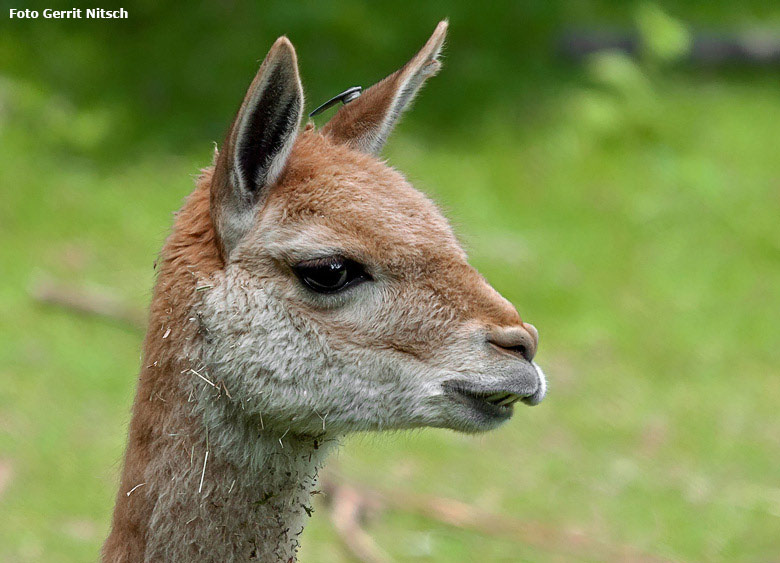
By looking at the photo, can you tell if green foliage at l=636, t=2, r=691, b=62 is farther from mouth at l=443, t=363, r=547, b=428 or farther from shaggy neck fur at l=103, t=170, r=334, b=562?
shaggy neck fur at l=103, t=170, r=334, b=562

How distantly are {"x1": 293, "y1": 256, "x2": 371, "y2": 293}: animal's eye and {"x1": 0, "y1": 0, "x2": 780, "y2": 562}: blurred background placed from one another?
1885mm

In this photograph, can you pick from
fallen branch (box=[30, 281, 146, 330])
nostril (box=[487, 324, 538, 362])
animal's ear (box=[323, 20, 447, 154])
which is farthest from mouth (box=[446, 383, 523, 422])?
fallen branch (box=[30, 281, 146, 330])

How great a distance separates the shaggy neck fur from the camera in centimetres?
289

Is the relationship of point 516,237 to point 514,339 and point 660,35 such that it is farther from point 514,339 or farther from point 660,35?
point 514,339

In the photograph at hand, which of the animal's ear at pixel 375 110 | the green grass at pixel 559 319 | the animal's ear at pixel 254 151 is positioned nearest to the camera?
the animal's ear at pixel 254 151

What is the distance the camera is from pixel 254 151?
2889mm

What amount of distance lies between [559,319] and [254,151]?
5231mm

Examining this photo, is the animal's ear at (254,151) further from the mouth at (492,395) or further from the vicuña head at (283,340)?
the mouth at (492,395)

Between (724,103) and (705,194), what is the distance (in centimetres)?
156

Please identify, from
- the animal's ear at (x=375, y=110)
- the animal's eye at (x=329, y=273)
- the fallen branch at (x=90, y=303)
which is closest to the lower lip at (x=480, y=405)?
the animal's eye at (x=329, y=273)

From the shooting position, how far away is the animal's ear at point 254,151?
280 centimetres

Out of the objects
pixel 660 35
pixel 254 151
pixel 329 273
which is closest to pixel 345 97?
pixel 254 151

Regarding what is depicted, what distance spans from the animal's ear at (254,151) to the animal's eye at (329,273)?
7.3 inches

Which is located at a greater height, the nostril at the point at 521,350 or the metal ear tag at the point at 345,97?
the metal ear tag at the point at 345,97
